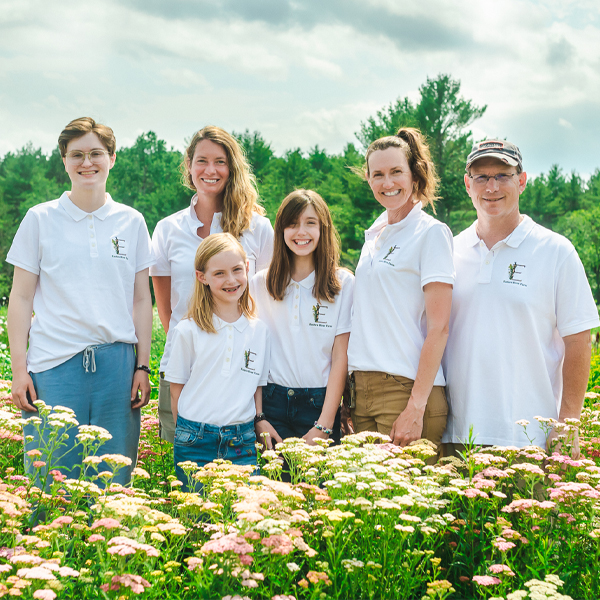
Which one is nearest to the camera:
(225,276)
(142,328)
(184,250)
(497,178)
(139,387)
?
(497,178)

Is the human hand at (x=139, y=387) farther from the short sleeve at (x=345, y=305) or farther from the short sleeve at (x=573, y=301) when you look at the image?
the short sleeve at (x=573, y=301)

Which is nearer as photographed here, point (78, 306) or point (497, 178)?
point (497, 178)

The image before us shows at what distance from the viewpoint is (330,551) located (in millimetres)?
2521

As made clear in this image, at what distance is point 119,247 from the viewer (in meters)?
4.22

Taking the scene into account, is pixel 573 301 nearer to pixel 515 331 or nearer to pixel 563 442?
pixel 515 331

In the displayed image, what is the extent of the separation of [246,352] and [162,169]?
49.6m

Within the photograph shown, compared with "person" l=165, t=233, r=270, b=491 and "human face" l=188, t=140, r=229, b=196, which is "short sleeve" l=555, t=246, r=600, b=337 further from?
"human face" l=188, t=140, r=229, b=196

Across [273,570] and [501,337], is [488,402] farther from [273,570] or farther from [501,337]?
[273,570]

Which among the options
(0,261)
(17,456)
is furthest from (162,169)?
(17,456)

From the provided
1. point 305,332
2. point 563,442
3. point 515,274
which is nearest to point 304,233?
point 305,332

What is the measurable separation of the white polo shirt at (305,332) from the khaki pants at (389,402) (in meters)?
0.31

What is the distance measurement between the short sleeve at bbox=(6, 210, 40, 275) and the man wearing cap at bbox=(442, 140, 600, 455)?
291 centimetres

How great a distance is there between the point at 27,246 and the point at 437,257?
8.97 feet

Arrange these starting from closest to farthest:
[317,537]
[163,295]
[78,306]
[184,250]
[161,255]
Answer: [317,537] < [78,306] < [184,250] < [161,255] < [163,295]
